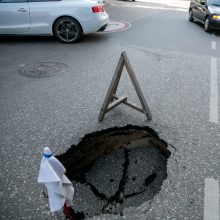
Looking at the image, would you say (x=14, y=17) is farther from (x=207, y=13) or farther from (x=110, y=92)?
(x=207, y=13)

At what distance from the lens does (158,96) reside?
5.20 meters

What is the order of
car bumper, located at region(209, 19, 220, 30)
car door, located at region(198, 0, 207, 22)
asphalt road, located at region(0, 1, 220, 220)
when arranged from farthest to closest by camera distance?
car door, located at region(198, 0, 207, 22), car bumper, located at region(209, 19, 220, 30), asphalt road, located at region(0, 1, 220, 220)

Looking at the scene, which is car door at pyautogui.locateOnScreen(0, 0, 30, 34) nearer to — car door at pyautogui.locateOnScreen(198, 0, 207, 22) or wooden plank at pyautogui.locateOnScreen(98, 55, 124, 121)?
wooden plank at pyautogui.locateOnScreen(98, 55, 124, 121)

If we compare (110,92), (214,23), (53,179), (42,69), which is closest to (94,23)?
(42,69)

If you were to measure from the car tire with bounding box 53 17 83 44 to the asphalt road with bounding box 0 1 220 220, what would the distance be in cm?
27

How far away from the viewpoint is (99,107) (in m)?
4.76

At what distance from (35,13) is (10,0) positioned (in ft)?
2.89

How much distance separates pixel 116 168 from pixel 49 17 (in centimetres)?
646

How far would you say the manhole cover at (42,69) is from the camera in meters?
6.27

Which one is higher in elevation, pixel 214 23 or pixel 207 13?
pixel 207 13

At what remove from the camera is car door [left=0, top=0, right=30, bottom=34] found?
27.2 ft

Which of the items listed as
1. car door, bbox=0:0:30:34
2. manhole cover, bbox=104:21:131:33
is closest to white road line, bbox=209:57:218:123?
manhole cover, bbox=104:21:131:33

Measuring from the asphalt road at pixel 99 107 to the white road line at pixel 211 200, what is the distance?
1.0 inches

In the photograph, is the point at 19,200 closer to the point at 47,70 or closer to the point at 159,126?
the point at 159,126
